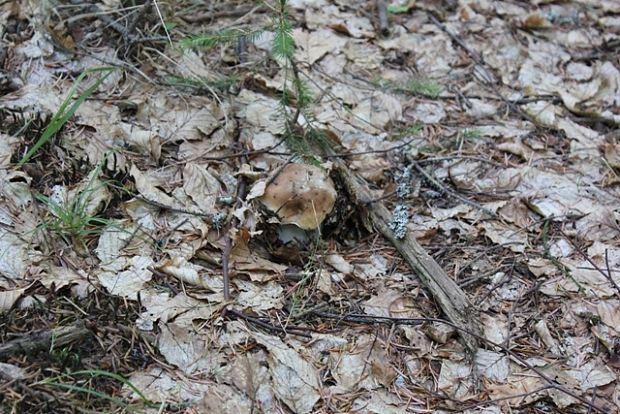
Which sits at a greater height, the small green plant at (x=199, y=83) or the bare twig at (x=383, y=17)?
the small green plant at (x=199, y=83)

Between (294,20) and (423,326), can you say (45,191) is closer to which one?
(423,326)

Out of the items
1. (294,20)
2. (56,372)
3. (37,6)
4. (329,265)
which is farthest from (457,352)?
(37,6)

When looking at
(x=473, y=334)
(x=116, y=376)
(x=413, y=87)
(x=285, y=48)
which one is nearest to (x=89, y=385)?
(x=116, y=376)

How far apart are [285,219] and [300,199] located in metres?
0.11

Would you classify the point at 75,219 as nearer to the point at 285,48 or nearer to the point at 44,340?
the point at 44,340

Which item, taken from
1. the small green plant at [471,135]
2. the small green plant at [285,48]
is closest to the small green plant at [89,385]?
the small green plant at [285,48]

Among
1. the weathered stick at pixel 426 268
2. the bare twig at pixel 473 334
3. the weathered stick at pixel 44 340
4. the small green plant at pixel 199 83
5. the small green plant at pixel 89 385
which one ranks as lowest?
the bare twig at pixel 473 334

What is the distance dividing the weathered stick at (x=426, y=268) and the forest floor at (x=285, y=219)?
0.03 metres

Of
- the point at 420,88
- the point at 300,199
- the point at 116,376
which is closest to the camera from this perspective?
the point at 116,376

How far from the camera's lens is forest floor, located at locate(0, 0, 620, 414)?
222cm

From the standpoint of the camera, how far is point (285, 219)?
265 cm

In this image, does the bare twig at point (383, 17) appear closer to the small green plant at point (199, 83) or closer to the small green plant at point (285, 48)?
the small green plant at point (285, 48)

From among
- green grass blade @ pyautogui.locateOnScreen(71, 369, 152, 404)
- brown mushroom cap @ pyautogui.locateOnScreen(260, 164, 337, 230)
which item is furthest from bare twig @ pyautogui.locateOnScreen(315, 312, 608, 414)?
green grass blade @ pyautogui.locateOnScreen(71, 369, 152, 404)

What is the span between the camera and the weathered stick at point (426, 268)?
248 centimetres
